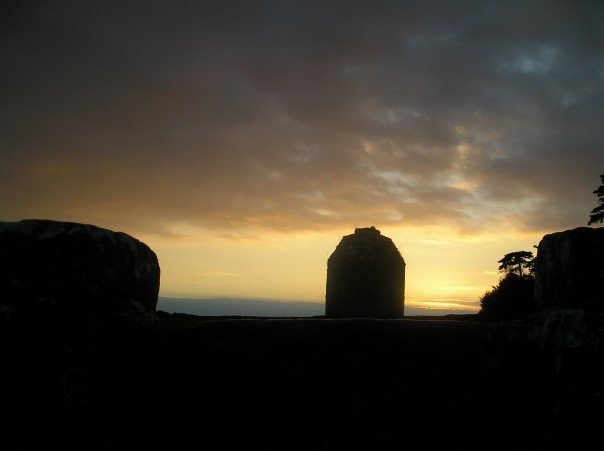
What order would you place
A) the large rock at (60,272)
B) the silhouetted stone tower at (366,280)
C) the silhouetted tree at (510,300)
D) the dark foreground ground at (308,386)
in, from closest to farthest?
1. the dark foreground ground at (308,386)
2. the large rock at (60,272)
3. the silhouetted tree at (510,300)
4. the silhouetted stone tower at (366,280)

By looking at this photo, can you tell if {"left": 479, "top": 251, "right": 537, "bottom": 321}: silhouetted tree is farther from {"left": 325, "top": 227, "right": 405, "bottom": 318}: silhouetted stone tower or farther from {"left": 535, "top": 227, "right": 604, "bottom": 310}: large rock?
{"left": 535, "top": 227, "right": 604, "bottom": 310}: large rock

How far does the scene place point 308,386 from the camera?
241 centimetres

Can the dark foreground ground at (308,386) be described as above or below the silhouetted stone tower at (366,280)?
below

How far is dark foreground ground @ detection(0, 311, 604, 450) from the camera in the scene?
7.55 feet

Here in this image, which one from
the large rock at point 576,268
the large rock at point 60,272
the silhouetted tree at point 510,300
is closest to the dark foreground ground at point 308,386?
the large rock at point 60,272

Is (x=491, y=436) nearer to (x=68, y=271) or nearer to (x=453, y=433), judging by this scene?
(x=453, y=433)

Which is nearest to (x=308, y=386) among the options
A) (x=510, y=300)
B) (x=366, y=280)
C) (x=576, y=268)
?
(x=576, y=268)

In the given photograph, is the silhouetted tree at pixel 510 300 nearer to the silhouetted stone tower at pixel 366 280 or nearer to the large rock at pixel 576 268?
the silhouetted stone tower at pixel 366 280

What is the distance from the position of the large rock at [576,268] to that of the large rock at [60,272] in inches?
104

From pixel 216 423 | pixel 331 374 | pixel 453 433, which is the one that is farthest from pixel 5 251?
pixel 453 433

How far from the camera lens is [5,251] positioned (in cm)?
262

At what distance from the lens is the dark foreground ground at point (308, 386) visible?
2.30 metres

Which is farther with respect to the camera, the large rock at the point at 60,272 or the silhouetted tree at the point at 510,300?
the silhouetted tree at the point at 510,300

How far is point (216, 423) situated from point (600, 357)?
81.5 inches
